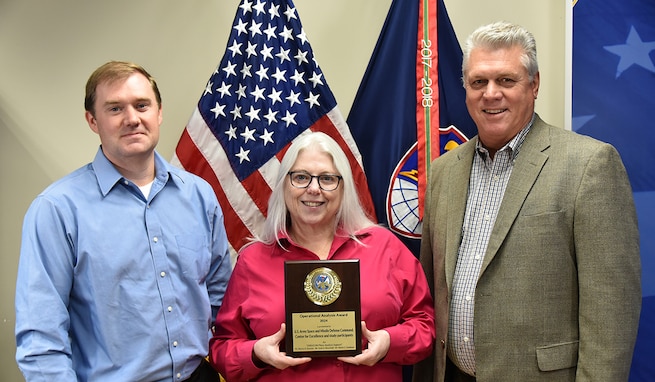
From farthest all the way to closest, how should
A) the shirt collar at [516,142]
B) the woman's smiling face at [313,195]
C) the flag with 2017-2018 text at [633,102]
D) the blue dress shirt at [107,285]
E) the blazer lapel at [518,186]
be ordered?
the flag with 2017-2018 text at [633,102]
the woman's smiling face at [313,195]
the shirt collar at [516,142]
the blazer lapel at [518,186]
the blue dress shirt at [107,285]

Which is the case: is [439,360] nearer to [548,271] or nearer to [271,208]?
[548,271]

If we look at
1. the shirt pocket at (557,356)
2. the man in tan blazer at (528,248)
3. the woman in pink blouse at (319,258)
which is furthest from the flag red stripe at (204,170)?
the shirt pocket at (557,356)

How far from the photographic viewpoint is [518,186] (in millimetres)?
1888

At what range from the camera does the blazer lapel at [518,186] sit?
1.87 meters

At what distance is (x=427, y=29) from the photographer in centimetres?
273

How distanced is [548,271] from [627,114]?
1237 millimetres

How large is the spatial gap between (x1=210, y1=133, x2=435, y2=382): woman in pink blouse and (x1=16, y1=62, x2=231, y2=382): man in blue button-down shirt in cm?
14

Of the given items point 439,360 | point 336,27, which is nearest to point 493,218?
point 439,360

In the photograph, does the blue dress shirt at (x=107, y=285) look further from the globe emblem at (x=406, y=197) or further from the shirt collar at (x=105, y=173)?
the globe emblem at (x=406, y=197)

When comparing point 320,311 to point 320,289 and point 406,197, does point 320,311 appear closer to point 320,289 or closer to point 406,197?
point 320,289

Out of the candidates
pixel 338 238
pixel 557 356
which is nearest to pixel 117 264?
pixel 338 238

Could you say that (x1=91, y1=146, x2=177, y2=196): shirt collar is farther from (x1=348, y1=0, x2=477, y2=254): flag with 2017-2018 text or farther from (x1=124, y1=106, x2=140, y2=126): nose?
(x1=348, y1=0, x2=477, y2=254): flag with 2017-2018 text

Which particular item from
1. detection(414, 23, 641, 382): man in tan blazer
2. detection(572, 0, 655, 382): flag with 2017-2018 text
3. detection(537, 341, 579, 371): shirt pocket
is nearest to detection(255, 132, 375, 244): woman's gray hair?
detection(414, 23, 641, 382): man in tan blazer

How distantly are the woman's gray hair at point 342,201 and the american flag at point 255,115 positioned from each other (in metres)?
0.55
